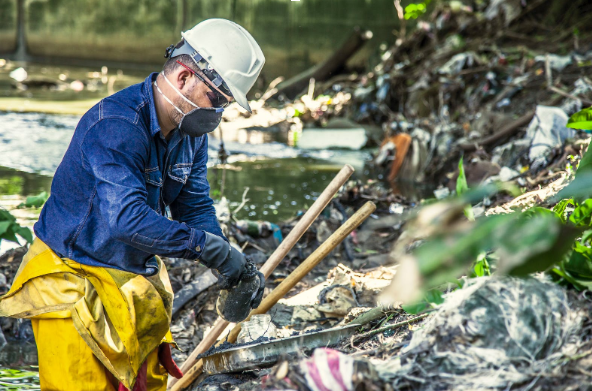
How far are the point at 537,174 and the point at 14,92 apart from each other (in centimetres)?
909

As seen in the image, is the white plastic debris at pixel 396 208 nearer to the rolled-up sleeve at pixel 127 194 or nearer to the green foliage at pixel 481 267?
the green foliage at pixel 481 267

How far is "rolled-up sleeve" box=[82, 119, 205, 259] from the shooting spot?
2.10m

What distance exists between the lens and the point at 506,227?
1312 mm

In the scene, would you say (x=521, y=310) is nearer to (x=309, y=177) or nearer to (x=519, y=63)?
(x=309, y=177)

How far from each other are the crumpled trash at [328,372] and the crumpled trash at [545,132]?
373 centimetres

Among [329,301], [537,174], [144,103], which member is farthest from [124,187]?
[537,174]

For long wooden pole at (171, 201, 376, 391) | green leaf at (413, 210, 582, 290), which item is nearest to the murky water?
long wooden pole at (171, 201, 376, 391)

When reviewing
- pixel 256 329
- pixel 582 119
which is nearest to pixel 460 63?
pixel 582 119

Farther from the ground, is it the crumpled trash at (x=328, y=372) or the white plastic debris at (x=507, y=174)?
the crumpled trash at (x=328, y=372)

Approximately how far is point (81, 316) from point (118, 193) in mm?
523

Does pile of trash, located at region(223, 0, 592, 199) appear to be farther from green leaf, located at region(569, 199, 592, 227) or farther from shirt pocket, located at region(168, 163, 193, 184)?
shirt pocket, located at region(168, 163, 193, 184)

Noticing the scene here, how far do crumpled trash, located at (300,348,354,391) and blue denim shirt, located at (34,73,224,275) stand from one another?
0.83m

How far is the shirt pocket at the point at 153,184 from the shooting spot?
2.37 metres

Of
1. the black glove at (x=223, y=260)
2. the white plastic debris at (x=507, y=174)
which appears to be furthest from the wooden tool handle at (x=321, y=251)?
the white plastic debris at (x=507, y=174)
